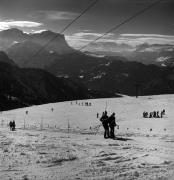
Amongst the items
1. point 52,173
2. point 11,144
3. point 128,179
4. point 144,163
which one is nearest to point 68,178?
point 52,173

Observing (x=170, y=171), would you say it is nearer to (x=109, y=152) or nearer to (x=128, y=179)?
(x=128, y=179)

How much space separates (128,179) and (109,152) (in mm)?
5969

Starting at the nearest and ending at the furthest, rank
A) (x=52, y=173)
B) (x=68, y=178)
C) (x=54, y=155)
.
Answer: (x=68, y=178)
(x=52, y=173)
(x=54, y=155)

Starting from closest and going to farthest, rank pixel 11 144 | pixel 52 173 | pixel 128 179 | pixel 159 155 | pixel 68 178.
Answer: pixel 128 179
pixel 68 178
pixel 52 173
pixel 159 155
pixel 11 144

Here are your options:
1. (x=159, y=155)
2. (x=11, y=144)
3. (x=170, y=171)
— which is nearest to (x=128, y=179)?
(x=170, y=171)

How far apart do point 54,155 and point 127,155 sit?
3.76 m

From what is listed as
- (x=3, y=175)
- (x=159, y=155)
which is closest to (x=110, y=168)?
(x=159, y=155)

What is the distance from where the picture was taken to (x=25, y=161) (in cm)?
1712

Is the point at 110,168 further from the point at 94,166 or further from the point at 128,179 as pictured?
the point at 128,179

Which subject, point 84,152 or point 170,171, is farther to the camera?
point 84,152

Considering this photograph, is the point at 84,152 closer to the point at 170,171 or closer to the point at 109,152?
the point at 109,152

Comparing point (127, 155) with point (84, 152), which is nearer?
point (127, 155)

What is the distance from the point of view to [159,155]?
16.9 m

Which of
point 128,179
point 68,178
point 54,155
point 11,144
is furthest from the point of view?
point 11,144
